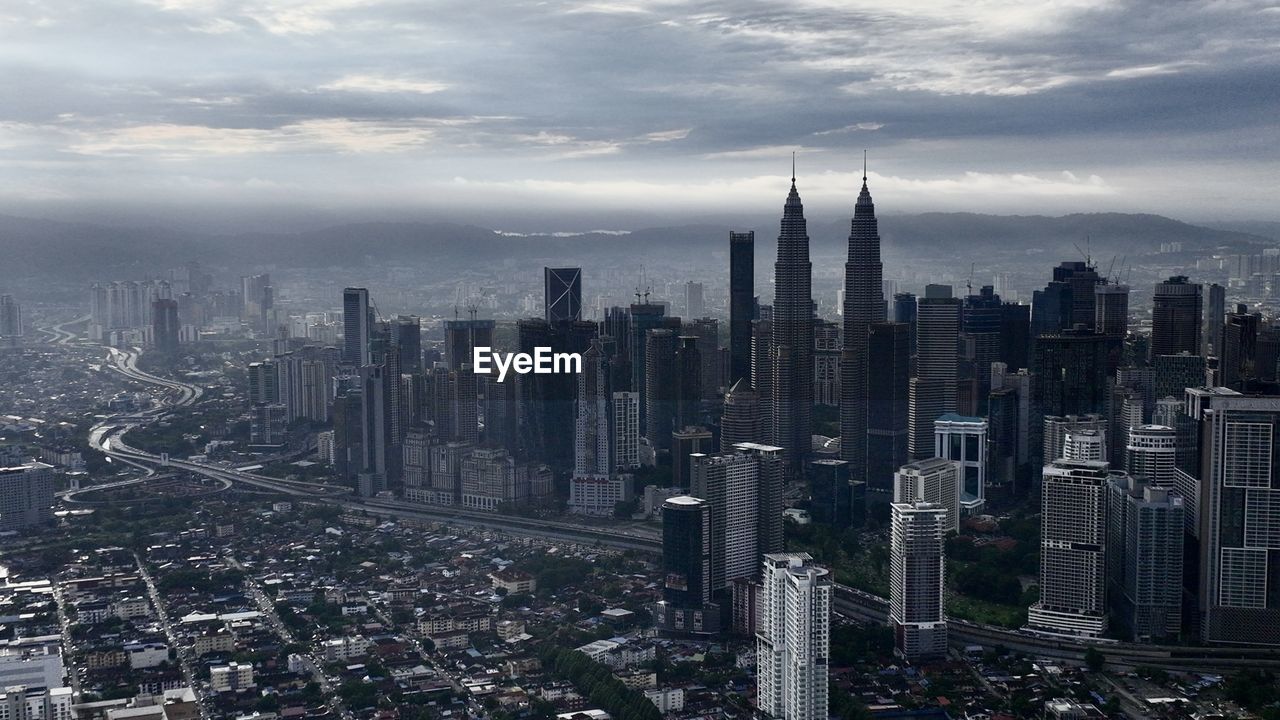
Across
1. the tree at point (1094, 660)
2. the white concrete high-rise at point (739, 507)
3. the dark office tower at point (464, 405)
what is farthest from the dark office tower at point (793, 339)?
the tree at point (1094, 660)

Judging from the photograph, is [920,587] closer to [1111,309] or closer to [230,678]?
[230,678]

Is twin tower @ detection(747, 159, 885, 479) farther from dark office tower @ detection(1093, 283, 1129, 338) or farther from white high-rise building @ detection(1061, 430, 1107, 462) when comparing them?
white high-rise building @ detection(1061, 430, 1107, 462)

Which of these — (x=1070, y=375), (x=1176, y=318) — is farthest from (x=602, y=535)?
(x=1176, y=318)

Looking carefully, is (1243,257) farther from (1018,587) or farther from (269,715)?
(269,715)

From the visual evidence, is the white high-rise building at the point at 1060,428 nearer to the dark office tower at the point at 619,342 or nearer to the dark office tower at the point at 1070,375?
the dark office tower at the point at 1070,375

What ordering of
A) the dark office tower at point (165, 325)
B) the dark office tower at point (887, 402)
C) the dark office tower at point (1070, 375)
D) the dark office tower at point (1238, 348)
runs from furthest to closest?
the dark office tower at point (165, 325) < the dark office tower at point (1070, 375) < the dark office tower at point (887, 402) < the dark office tower at point (1238, 348)

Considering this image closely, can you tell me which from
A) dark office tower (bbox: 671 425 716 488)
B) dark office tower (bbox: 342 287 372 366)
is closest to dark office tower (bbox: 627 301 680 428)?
dark office tower (bbox: 671 425 716 488)
